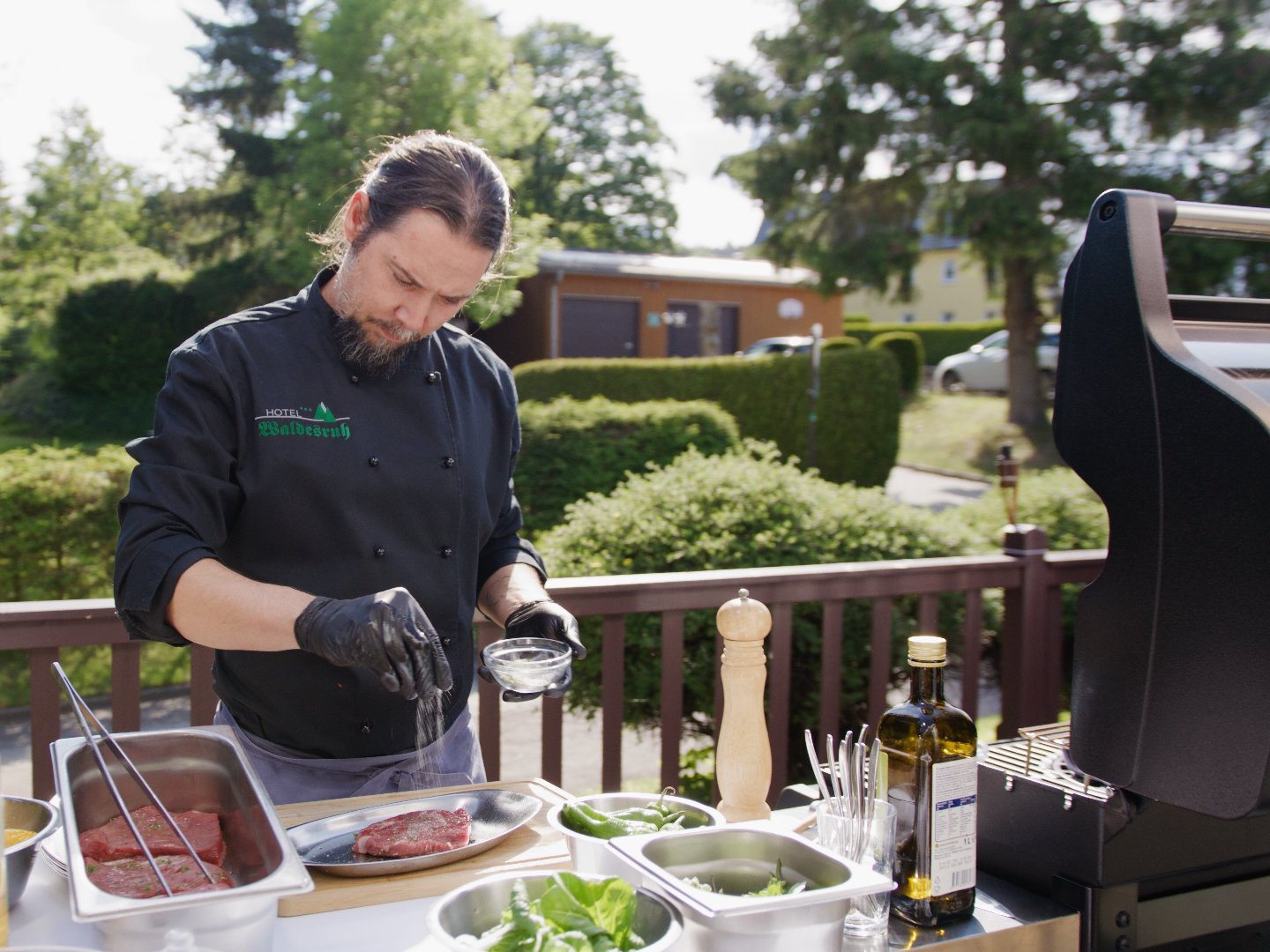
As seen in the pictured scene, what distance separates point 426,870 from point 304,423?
2.47 ft

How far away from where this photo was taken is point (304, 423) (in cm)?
171

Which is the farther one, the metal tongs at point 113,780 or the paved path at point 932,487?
the paved path at point 932,487

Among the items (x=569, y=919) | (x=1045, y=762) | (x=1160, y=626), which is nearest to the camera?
(x=569, y=919)

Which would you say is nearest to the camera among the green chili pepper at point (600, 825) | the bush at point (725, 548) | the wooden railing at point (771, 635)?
the green chili pepper at point (600, 825)

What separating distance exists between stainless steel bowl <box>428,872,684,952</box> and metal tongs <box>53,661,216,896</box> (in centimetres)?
25

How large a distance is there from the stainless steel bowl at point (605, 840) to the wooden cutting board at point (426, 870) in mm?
75

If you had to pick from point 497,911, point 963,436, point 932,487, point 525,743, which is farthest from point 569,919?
point 963,436

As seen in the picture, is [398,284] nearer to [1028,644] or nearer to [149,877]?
[149,877]

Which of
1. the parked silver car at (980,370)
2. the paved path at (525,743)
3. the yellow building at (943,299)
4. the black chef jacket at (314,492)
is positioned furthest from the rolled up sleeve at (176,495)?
the yellow building at (943,299)

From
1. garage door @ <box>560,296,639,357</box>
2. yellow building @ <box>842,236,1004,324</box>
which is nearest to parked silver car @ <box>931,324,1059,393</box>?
garage door @ <box>560,296,639,357</box>

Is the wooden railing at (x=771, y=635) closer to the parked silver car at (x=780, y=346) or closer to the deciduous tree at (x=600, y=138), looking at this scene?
the parked silver car at (x=780, y=346)

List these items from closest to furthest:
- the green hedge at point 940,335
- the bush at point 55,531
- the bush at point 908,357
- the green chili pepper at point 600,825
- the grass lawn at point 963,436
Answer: the green chili pepper at point 600,825
the bush at point 55,531
the grass lawn at point 963,436
the bush at point 908,357
the green hedge at point 940,335

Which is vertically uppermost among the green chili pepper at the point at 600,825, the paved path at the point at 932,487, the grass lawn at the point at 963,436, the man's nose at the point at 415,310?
the man's nose at the point at 415,310

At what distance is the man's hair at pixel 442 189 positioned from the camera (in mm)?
1669
